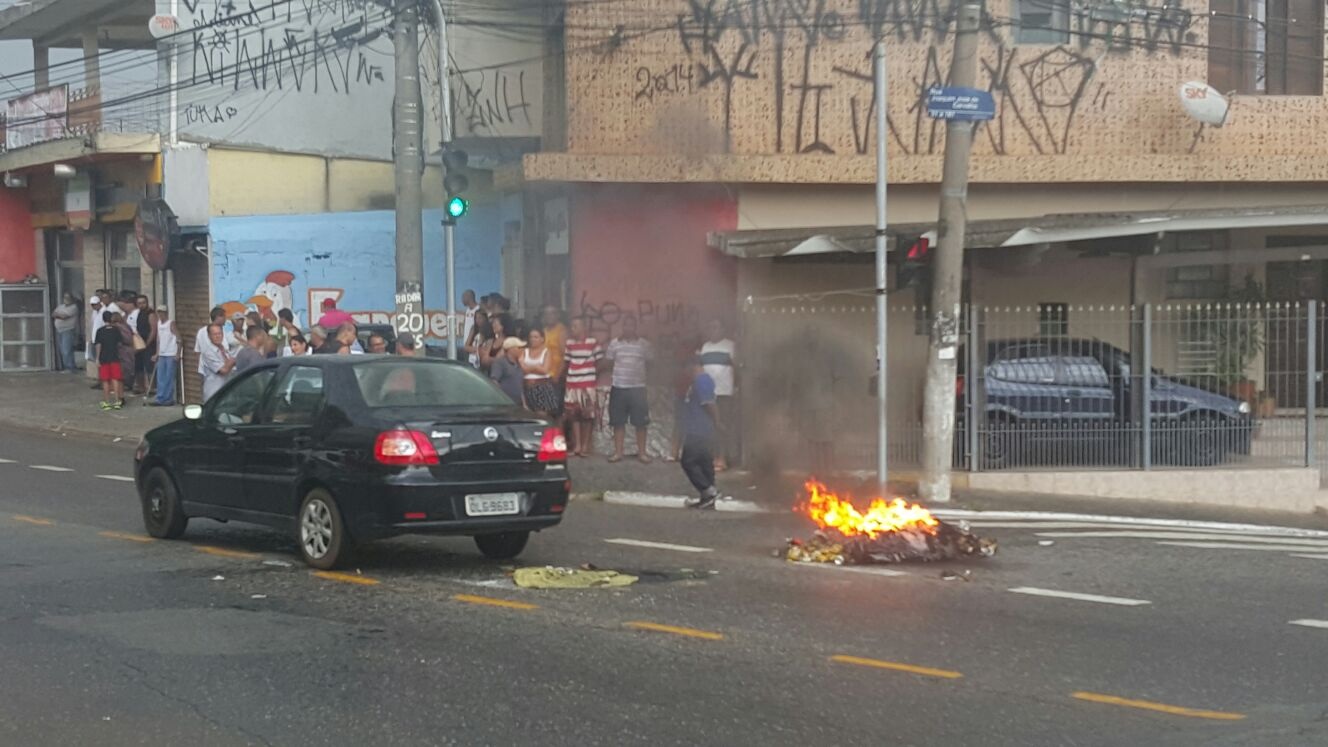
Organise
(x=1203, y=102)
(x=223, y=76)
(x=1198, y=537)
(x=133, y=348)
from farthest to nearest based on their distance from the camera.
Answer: (x=223, y=76), (x=133, y=348), (x=1203, y=102), (x=1198, y=537)

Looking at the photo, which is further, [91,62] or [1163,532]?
[91,62]

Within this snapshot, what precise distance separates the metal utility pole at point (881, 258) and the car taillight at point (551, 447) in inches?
198

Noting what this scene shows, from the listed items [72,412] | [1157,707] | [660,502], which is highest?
[72,412]

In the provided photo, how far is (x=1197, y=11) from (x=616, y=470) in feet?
31.8

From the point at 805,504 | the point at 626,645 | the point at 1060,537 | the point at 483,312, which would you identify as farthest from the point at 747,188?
the point at 626,645

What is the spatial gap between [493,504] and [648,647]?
244cm

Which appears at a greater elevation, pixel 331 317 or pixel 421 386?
pixel 331 317

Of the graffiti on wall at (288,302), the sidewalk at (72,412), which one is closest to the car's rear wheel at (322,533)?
the sidewalk at (72,412)

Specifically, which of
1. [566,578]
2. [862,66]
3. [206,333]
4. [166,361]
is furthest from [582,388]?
[166,361]

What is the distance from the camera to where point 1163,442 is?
1648 centimetres

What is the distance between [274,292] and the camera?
24516 mm

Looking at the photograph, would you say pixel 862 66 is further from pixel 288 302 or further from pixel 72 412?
pixel 72 412

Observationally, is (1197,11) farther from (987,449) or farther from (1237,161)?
(987,449)

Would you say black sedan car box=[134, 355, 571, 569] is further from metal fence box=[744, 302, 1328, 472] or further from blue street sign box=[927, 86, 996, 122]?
metal fence box=[744, 302, 1328, 472]
